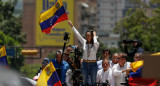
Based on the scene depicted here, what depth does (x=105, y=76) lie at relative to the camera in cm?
1175

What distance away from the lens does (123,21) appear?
5588 centimetres

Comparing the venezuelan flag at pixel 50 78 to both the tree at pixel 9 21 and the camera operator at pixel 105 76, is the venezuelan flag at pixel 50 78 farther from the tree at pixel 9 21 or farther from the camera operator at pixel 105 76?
the tree at pixel 9 21

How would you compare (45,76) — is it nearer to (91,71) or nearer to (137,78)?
(91,71)

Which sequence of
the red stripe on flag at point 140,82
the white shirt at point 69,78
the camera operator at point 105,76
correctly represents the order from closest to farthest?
the red stripe on flag at point 140,82, the camera operator at point 105,76, the white shirt at point 69,78

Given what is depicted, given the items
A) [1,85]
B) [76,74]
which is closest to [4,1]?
[76,74]

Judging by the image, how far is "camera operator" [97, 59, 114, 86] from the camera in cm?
1160

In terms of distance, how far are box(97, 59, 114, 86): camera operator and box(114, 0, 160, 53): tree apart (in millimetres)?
29080

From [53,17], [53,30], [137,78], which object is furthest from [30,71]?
[53,30]

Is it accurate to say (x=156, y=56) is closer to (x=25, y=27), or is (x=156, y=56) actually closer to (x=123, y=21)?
(x=123, y=21)

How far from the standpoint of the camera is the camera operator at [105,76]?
11602 mm

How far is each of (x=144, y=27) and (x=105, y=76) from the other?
40.4 meters

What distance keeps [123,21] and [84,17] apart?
31.8m

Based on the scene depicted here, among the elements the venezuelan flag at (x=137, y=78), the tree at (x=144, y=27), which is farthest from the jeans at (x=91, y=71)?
the tree at (x=144, y=27)

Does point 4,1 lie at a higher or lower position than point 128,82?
higher
